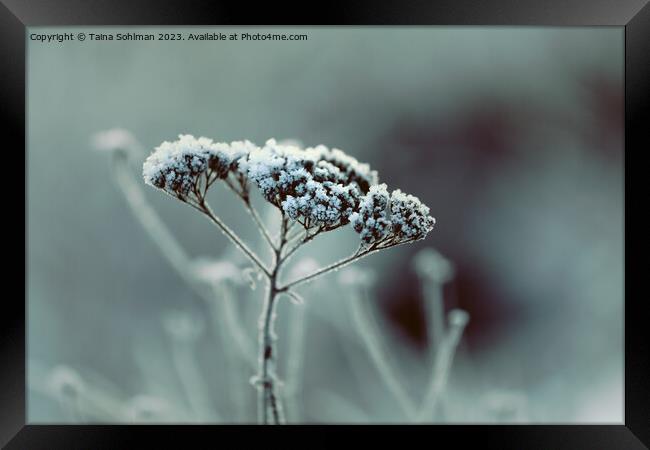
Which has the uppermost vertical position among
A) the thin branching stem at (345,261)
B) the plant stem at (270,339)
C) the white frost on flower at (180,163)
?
the white frost on flower at (180,163)

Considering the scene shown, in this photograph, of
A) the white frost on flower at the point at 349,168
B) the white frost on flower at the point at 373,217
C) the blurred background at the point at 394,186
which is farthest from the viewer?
the blurred background at the point at 394,186

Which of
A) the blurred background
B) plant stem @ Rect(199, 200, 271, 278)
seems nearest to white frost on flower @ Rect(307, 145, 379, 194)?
plant stem @ Rect(199, 200, 271, 278)

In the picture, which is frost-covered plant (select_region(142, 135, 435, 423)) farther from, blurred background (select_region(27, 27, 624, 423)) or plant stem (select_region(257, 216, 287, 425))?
blurred background (select_region(27, 27, 624, 423))

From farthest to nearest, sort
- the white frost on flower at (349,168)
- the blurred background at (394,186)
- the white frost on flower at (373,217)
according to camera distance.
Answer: the blurred background at (394,186)
the white frost on flower at (349,168)
the white frost on flower at (373,217)

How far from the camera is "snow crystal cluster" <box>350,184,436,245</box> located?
747 mm

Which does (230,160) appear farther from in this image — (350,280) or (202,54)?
(202,54)

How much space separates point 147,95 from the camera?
2.66 meters

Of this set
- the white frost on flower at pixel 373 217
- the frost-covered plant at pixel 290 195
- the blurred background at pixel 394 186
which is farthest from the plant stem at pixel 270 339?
the blurred background at pixel 394 186

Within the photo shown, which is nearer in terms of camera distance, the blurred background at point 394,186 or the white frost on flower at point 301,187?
the white frost on flower at point 301,187

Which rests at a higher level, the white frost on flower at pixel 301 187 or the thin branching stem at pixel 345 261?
the white frost on flower at pixel 301 187
